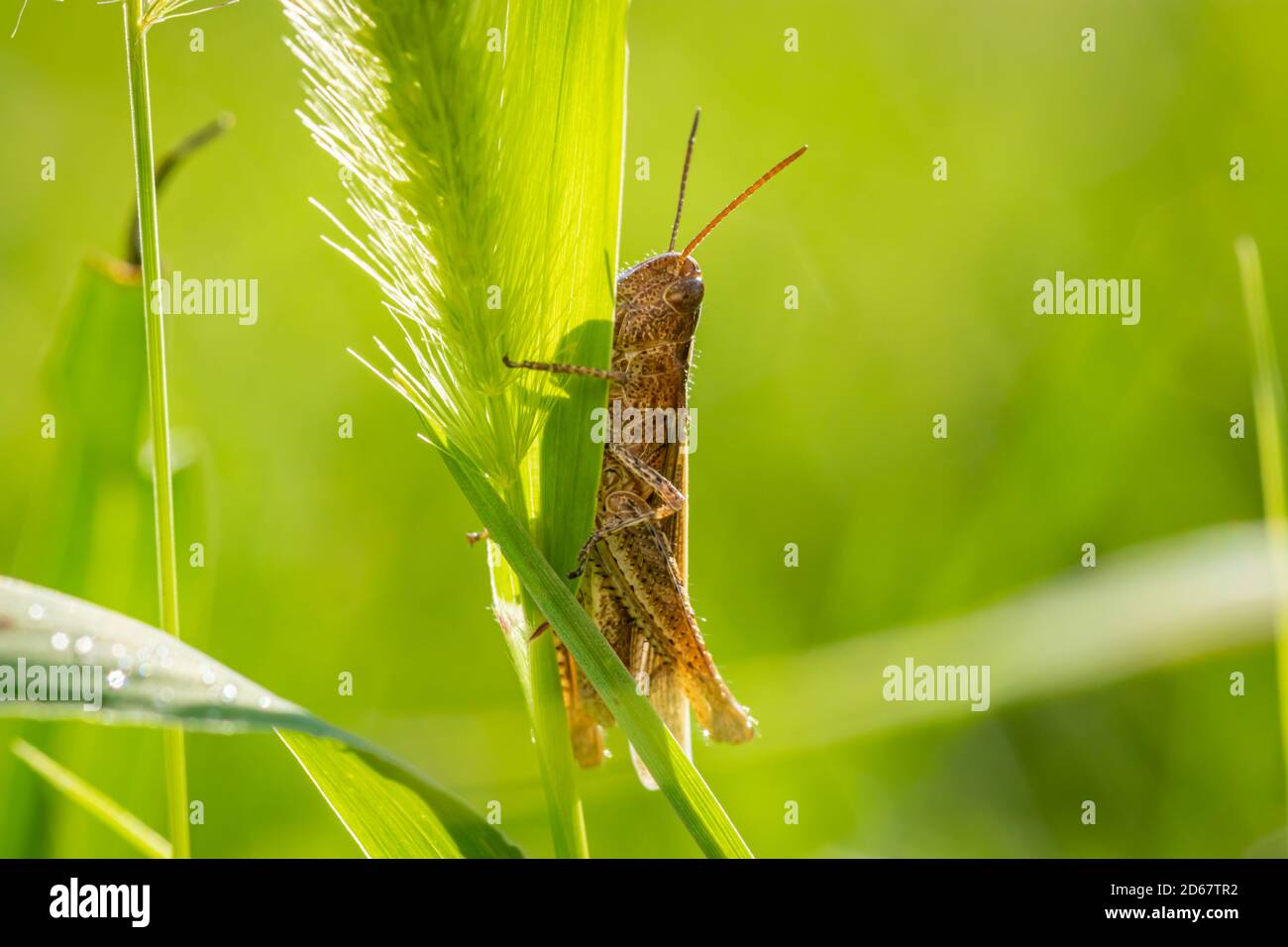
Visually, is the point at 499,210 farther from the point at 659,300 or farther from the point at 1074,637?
the point at 1074,637

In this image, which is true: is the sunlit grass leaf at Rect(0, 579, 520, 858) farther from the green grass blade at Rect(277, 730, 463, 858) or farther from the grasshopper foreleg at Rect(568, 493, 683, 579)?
the grasshopper foreleg at Rect(568, 493, 683, 579)

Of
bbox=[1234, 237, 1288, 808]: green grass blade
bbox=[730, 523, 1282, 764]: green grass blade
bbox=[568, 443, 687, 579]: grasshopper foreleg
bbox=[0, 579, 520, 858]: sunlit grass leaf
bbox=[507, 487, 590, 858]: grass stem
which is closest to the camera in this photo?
bbox=[0, 579, 520, 858]: sunlit grass leaf

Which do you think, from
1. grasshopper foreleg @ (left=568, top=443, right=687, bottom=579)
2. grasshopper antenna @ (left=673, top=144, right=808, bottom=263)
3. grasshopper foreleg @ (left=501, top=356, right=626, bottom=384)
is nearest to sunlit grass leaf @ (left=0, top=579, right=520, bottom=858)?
grasshopper foreleg @ (left=501, top=356, right=626, bottom=384)

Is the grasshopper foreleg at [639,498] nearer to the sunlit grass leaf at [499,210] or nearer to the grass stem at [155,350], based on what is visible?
the sunlit grass leaf at [499,210]

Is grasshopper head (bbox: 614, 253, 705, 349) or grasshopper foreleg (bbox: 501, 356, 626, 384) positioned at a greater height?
grasshopper head (bbox: 614, 253, 705, 349)

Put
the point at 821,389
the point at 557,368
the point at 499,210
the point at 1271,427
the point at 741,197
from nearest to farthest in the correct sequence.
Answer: the point at 499,210 < the point at 557,368 < the point at 1271,427 < the point at 741,197 < the point at 821,389

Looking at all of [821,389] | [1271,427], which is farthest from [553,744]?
[821,389]
